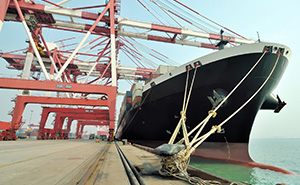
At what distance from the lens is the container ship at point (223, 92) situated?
922 centimetres

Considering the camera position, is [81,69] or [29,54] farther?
[81,69]

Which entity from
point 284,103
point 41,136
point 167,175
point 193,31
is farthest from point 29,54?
point 284,103

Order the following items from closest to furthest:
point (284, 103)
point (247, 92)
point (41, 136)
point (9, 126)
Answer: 1. point (247, 92)
2. point (284, 103)
3. point (9, 126)
4. point (41, 136)

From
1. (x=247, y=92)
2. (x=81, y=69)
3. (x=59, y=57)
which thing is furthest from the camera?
(x=81, y=69)

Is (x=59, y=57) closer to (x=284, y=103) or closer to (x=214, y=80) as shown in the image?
(x=214, y=80)

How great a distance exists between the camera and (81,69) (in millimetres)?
36438

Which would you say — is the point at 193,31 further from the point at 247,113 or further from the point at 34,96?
the point at 34,96

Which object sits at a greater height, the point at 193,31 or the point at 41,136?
the point at 193,31

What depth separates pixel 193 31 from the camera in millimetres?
24047

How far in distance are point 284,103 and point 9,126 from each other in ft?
100

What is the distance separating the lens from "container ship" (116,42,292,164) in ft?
30.2

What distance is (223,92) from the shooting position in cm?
971

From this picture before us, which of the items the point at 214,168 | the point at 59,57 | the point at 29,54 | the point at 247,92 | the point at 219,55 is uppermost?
the point at 59,57

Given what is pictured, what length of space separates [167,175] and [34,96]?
2604cm
